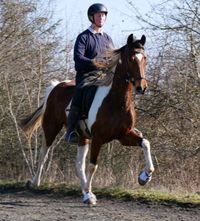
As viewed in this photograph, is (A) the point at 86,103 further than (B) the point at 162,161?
No

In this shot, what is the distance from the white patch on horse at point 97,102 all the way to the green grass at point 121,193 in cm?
114

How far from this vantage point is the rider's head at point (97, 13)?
7699mm

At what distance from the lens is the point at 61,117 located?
901 cm

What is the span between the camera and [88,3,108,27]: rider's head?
770 centimetres

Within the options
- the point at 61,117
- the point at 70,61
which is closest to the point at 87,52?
the point at 61,117

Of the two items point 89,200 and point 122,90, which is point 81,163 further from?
point 122,90

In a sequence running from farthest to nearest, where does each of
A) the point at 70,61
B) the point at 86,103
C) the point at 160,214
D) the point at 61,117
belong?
the point at 70,61 → the point at 61,117 → the point at 86,103 → the point at 160,214

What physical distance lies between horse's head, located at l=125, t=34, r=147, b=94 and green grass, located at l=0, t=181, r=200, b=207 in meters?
1.66

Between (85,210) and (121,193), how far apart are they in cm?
114

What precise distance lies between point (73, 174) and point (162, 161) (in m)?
1.88

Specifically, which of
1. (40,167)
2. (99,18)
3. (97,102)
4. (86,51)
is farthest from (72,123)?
(40,167)

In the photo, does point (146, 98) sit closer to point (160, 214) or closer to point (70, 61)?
point (70, 61)

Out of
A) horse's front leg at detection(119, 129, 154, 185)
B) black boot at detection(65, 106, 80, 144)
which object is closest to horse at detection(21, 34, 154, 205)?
horse's front leg at detection(119, 129, 154, 185)

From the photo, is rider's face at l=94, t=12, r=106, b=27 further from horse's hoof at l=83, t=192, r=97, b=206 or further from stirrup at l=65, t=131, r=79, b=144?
horse's hoof at l=83, t=192, r=97, b=206
